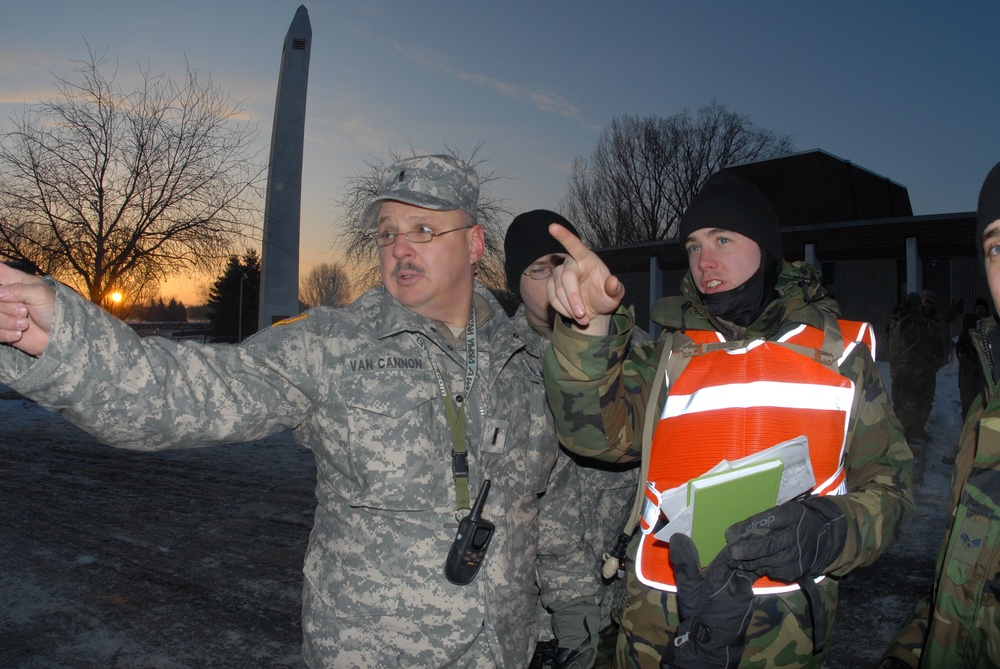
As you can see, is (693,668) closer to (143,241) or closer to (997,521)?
(997,521)

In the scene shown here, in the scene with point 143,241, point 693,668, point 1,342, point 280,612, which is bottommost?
point 280,612

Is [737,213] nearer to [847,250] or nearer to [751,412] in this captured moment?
[751,412]

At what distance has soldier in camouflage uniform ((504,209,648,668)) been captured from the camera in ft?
8.73

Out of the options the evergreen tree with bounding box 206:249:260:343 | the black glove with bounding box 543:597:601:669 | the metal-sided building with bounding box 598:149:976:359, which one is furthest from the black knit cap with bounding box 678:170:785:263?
the evergreen tree with bounding box 206:249:260:343

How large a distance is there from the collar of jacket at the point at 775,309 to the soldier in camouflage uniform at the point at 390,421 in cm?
53

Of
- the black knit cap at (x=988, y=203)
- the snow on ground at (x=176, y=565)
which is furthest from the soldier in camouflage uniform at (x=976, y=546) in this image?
the snow on ground at (x=176, y=565)

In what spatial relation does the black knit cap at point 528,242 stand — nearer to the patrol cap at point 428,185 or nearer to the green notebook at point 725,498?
the patrol cap at point 428,185

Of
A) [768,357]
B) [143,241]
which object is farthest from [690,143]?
[768,357]

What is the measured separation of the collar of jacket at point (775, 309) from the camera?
2.32 metres

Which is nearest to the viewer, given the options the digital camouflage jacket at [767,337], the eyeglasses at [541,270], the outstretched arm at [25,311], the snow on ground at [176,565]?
the outstretched arm at [25,311]

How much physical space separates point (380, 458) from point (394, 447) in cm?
5

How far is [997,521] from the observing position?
1.77 metres

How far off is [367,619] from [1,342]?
1153 millimetres

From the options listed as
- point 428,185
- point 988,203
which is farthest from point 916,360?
point 428,185
